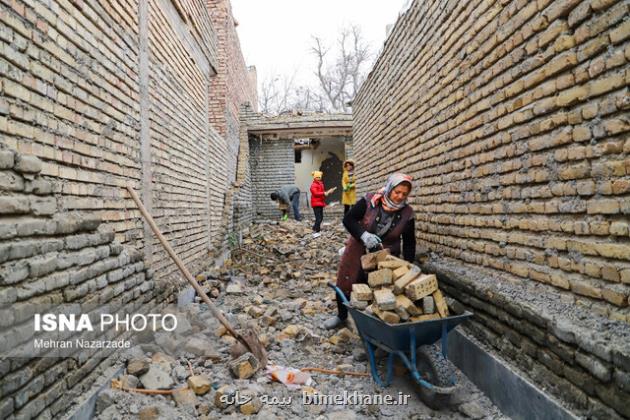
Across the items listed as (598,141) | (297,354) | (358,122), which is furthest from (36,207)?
(358,122)

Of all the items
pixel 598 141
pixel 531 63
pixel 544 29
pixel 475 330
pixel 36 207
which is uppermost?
pixel 544 29

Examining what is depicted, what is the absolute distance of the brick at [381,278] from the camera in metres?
3.00

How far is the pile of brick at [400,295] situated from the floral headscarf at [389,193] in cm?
66

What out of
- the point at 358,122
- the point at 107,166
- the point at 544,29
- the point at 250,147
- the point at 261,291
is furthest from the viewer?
the point at 250,147

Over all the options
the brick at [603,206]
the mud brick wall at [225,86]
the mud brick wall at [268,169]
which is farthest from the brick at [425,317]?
the mud brick wall at [268,169]

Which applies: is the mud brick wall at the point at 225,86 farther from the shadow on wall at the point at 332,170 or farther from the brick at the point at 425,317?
the brick at the point at 425,317

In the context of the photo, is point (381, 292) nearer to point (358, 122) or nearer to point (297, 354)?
point (297, 354)

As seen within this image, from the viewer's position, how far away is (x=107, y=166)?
3098 millimetres

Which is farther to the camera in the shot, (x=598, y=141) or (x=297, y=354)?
(x=297, y=354)

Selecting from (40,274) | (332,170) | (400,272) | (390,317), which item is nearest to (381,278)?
(400,272)

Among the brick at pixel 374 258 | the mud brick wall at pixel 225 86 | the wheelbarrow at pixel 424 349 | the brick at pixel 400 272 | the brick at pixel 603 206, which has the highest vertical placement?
the mud brick wall at pixel 225 86

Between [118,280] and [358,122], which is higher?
[358,122]

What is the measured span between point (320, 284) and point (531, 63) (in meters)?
4.87

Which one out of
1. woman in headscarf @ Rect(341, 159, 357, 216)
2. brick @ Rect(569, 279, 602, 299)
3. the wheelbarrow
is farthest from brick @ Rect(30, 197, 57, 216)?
woman in headscarf @ Rect(341, 159, 357, 216)
